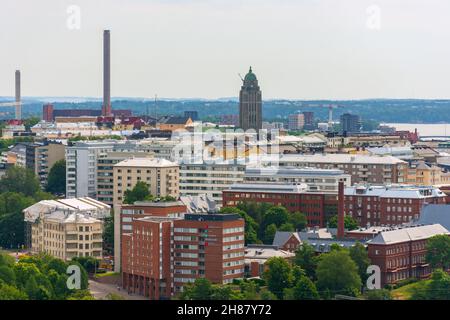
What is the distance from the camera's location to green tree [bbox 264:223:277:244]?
37.1 meters

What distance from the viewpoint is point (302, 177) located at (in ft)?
149

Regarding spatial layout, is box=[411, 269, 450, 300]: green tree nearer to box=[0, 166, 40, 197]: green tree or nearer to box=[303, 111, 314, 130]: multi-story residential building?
box=[0, 166, 40, 197]: green tree

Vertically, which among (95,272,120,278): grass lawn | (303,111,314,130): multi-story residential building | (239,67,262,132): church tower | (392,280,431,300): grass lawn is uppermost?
(239,67,262,132): church tower

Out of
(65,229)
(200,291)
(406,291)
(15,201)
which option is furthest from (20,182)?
(200,291)

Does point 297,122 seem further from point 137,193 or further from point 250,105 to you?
point 137,193

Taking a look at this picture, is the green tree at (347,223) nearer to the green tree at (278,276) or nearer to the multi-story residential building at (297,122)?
the green tree at (278,276)

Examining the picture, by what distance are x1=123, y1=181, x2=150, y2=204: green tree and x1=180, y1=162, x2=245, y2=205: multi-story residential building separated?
343 cm

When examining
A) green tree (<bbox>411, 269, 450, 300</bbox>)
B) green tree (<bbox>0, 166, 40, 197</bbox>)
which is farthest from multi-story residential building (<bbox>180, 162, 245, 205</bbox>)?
green tree (<bbox>411, 269, 450, 300</bbox>)

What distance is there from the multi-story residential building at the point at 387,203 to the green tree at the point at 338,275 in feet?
32.6

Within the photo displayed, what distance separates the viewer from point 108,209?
41000 millimetres

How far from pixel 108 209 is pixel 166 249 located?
30.2ft

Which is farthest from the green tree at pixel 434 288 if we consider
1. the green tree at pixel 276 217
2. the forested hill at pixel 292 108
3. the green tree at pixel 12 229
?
the forested hill at pixel 292 108

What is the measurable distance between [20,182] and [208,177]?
22.3 feet
